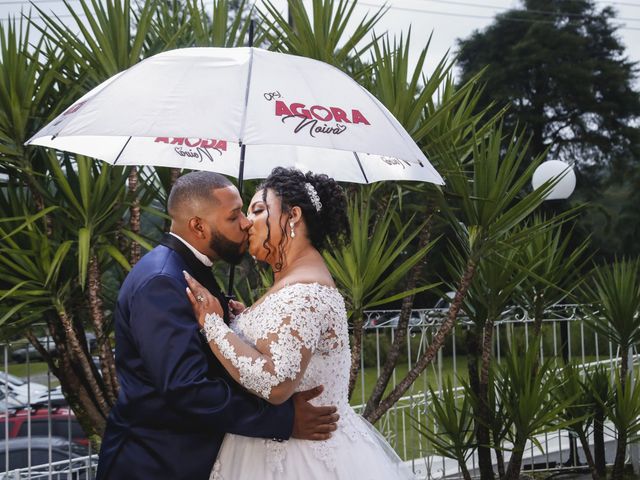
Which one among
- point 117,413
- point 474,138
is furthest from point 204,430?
point 474,138

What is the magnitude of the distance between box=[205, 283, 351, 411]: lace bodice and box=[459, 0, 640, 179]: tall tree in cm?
→ 3575

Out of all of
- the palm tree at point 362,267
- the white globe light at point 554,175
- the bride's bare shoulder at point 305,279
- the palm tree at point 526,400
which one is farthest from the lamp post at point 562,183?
the bride's bare shoulder at point 305,279

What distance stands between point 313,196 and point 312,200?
15mm

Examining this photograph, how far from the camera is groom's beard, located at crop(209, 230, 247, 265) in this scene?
3258mm

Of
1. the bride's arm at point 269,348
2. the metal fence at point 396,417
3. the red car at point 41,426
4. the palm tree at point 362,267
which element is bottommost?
the red car at point 41,426

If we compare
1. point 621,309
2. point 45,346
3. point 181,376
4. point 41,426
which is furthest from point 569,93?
point 181,376

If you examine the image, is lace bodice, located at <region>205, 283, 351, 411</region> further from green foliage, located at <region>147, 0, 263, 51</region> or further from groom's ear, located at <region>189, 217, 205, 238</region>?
green foliage, located at <region>147, 0, 263, 51</region>

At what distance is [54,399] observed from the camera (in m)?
13.4

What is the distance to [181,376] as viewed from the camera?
2.85 metres

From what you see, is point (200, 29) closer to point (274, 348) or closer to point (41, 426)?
point (274, 348)

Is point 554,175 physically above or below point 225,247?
below

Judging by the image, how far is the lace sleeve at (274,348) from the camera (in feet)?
9.58

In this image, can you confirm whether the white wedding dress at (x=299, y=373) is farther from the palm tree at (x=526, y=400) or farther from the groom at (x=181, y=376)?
the palm tree at (x=526, y=400)

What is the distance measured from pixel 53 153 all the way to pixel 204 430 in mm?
2559
